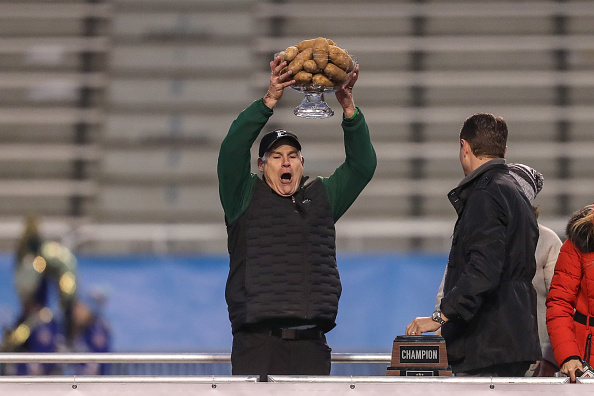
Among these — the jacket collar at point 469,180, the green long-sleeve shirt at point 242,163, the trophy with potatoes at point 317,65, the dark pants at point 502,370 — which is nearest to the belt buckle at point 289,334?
the green long-sleeve shirt at point 242,163

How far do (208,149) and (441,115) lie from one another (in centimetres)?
388

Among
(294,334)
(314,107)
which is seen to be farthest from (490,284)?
(314,107)

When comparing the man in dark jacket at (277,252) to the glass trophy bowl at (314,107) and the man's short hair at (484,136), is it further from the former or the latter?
the man's short hair at (484,136)

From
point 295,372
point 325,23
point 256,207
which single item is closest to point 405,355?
point 295,372

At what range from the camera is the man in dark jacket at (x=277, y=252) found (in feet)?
10.4

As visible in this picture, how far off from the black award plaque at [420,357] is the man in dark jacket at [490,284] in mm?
83

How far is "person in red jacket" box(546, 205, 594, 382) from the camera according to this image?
10.0ft

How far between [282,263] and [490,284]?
0.72m

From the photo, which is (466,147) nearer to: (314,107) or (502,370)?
(314,107)

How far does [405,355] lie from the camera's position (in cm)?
284

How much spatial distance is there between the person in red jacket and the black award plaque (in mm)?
448

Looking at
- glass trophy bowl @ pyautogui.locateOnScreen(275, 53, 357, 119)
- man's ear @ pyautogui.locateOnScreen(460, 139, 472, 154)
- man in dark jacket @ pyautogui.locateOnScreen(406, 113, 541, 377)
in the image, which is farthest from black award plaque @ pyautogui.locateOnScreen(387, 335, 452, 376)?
glass trophy bowl @ pyautogui.locateOnScreen(275, 53, 357, 119)

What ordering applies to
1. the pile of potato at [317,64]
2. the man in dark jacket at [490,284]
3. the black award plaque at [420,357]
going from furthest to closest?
the pile of potato at [317,64]
the man in dark jacket at [490,284]
the black award plaque at [420,357]

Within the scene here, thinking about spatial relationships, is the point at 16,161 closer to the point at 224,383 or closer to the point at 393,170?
the point at 393,170
